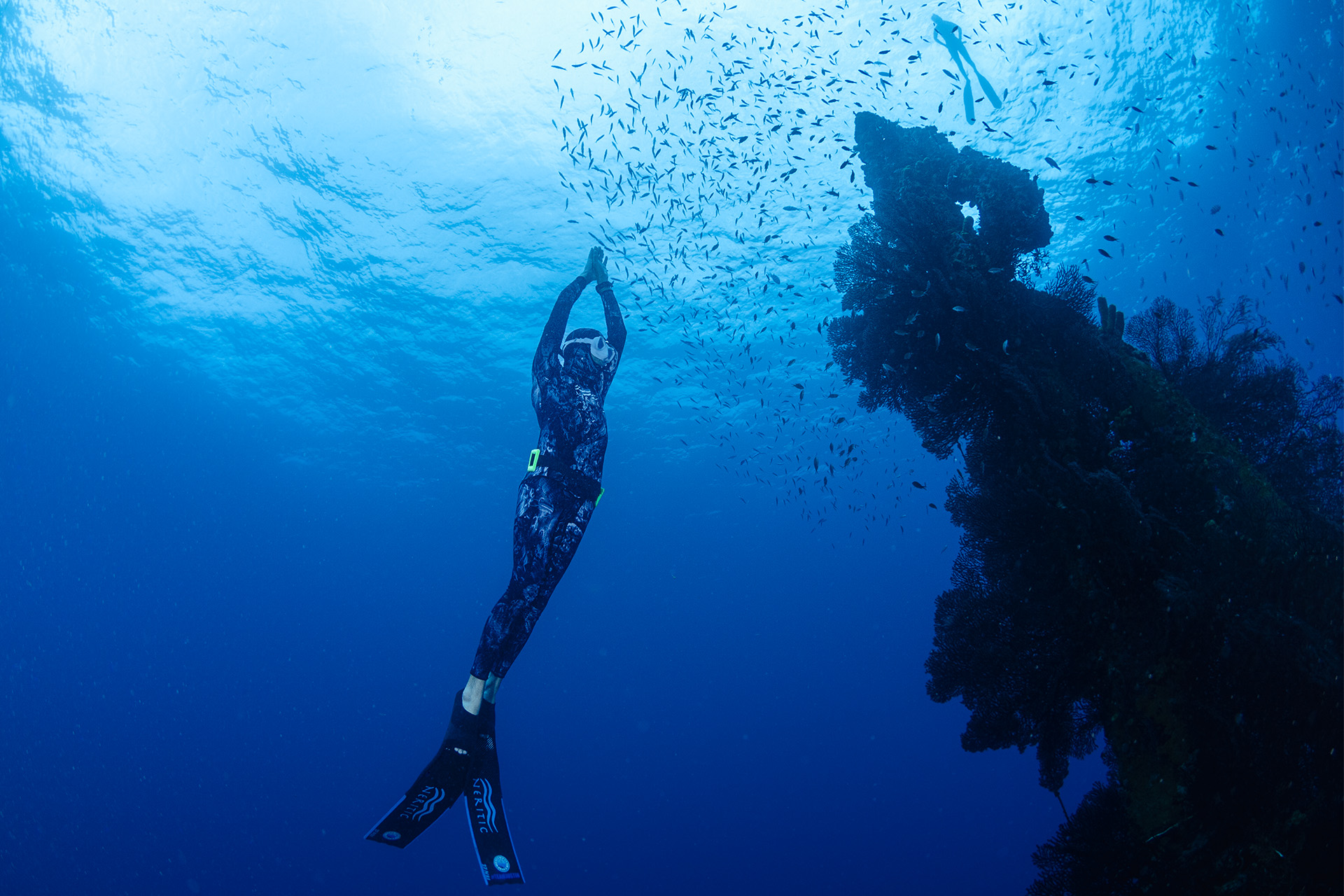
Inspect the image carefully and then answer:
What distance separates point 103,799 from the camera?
7056 centimetres

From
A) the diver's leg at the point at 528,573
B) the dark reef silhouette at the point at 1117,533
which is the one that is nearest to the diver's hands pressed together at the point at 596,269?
the diver's leg at the point at 528,573

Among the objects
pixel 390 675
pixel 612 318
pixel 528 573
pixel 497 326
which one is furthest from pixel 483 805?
pixel 390 675

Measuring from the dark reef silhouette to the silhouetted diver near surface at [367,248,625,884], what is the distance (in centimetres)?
230

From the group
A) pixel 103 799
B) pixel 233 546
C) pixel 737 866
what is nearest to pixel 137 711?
pixel 103 799

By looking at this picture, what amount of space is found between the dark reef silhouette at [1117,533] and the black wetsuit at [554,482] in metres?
2.31

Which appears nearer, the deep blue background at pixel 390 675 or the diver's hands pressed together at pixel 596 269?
the diver's hands pressed together at pixel 596 269

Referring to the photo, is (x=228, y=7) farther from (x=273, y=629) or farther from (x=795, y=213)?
(x=273, y=629)

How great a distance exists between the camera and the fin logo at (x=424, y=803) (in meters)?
3.86

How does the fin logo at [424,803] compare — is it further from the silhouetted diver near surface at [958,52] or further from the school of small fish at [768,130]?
the silhouetted diver near surface at [958,52]

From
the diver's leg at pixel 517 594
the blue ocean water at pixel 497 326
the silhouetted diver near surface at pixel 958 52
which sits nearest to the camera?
the diver's leg at pixel 517 594

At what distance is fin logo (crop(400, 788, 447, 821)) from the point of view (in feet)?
12.7

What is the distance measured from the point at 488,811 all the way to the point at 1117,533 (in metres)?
→ 4.64

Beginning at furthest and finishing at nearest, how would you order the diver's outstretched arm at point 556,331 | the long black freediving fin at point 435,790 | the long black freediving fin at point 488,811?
1. the diver's outstretched arm at point 556,331
2. the long black freediving fin at point 488,811
3. the long black freediving fin at point 435,790

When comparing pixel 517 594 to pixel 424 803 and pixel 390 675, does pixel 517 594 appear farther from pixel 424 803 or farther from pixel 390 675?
pixel 390 675
